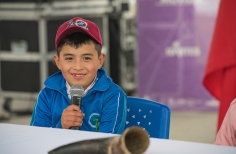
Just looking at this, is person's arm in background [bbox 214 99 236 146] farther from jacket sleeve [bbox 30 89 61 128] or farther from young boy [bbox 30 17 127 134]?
jacket sleeve [bbox 30 89 61 128]

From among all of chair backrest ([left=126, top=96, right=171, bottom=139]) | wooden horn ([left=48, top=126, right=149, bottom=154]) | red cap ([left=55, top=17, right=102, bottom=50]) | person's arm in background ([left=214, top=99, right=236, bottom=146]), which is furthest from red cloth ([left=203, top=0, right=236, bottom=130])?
wooden horn ([left=48, top=126, right=149, bottom=154])

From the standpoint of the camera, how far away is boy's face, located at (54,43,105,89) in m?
2.04

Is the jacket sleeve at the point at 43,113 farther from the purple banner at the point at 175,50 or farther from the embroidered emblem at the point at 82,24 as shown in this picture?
the purple banner at the point at 175,50

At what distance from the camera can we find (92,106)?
209 centimetres

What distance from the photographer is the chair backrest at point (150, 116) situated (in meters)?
2.12

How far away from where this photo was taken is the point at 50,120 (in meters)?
→ 2.13

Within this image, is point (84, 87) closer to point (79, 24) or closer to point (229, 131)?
point (79, 24)

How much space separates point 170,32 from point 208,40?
1.20 ft

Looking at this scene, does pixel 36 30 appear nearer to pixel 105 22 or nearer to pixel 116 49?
pixel 105 22

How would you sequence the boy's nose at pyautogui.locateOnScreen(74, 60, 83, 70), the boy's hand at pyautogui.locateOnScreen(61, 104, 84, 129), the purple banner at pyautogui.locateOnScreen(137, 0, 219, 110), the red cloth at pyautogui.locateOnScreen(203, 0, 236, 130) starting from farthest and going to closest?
the purple banner at pyautogui.locateOnScreen(137, 0, 219, 110), the red cloth at pyautogui.locateOnScreen(203, 0, 236, 130), the boy's nose at pyautogui.locateOnScreen(74, 60, 83, 70), the boy's hand at pyautogui.locateOnScreen(61, 104, 84, 129)

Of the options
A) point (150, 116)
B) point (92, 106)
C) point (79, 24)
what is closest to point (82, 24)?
point (79, 24)

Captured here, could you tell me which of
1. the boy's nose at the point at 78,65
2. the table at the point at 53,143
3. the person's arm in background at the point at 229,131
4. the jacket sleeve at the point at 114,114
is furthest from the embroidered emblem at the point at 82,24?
the person's arm in background at the point at 229,131

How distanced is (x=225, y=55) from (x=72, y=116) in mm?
1141

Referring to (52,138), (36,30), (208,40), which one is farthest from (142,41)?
(52,138)
